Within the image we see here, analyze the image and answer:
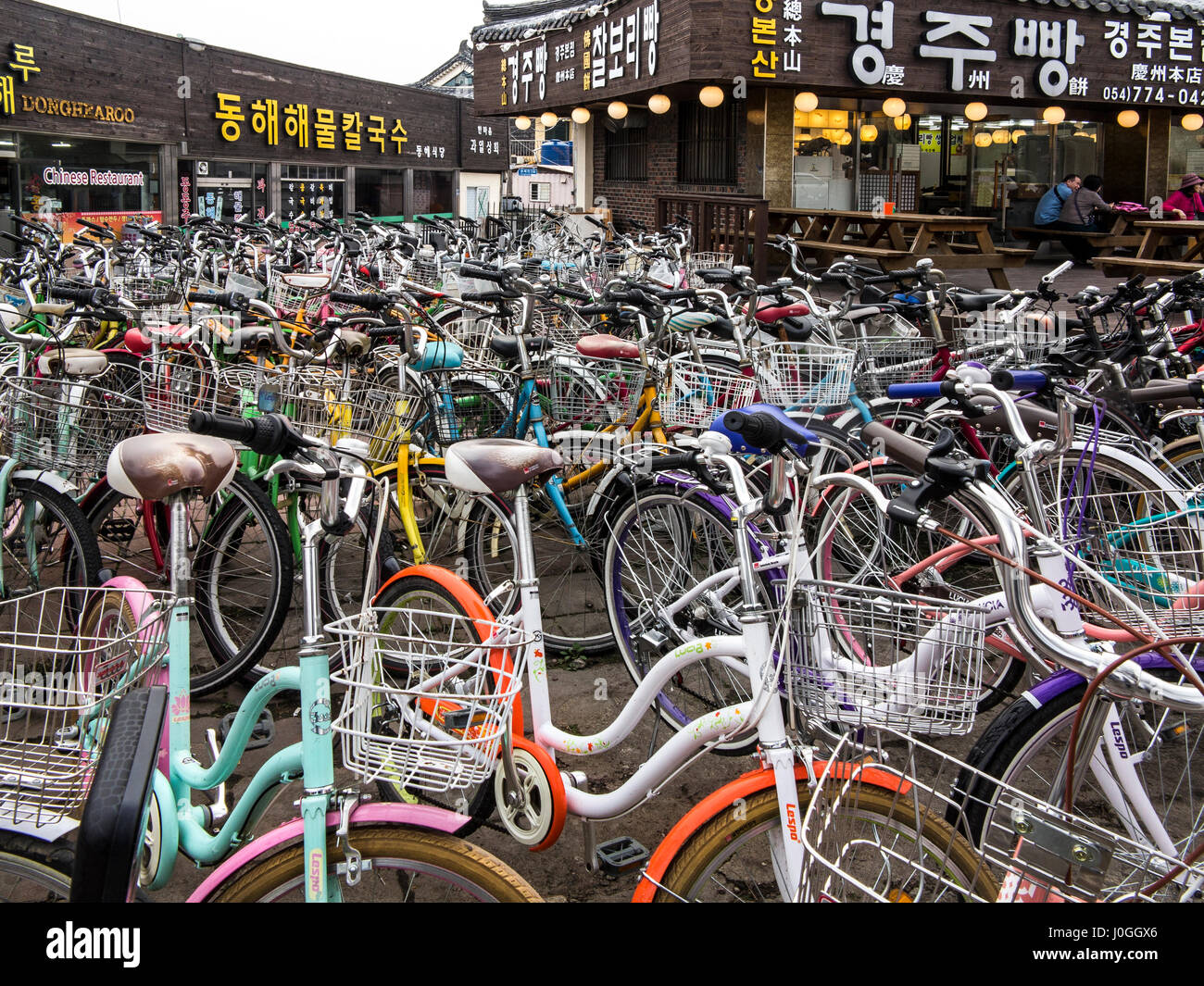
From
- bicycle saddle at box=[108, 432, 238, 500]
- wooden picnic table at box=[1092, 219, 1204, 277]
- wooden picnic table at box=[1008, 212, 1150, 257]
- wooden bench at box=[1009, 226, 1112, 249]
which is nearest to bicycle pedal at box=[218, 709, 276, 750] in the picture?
bicycle saddle at box=[108, 432, 238, 500]

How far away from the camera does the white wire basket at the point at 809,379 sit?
13.6 ft

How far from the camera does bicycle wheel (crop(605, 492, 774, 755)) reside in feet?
11.1

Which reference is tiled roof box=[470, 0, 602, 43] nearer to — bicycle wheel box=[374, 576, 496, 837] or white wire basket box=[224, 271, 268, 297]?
white wire basket box=[224, 271, 268, 297]

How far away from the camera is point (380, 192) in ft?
77.2

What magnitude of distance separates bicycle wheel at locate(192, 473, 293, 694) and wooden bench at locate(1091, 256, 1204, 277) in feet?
28.9

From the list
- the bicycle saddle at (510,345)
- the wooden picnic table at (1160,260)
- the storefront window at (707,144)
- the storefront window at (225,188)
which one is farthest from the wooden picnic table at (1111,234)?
the storefront window at (225,188)

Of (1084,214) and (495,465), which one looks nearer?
(495,465)

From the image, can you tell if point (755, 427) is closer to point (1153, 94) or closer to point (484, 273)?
point (484, 273)

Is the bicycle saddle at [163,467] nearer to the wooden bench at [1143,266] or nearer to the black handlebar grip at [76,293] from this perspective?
the black handlebar grip at [76,293]

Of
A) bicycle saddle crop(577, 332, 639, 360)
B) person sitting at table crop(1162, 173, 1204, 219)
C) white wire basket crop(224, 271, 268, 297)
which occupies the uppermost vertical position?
person sitting at table crop(1162, 173, 1204, 219)

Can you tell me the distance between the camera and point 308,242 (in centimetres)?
1167

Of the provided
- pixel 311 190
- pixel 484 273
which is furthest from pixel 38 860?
pixel 311 190

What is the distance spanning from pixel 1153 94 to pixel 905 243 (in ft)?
20.7

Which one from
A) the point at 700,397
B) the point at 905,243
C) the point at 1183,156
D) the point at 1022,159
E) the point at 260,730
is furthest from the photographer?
the point at 1022,159
